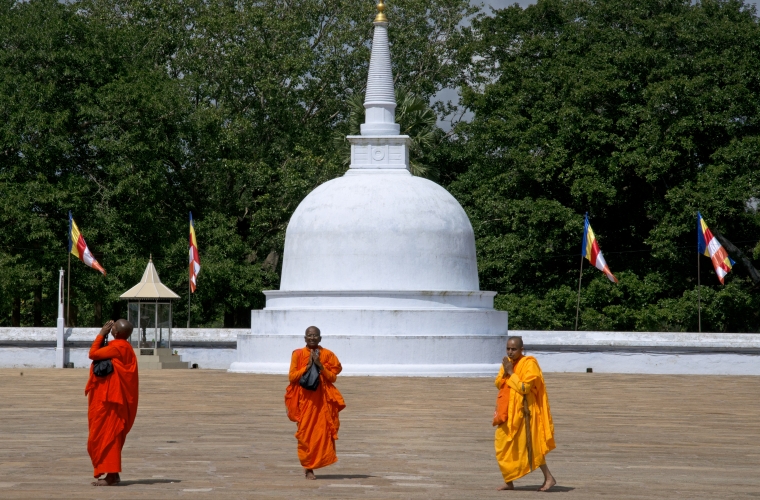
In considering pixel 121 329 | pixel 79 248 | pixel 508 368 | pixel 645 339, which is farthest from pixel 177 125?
pixel 508 368

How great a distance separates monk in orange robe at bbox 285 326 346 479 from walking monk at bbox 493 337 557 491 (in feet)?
5.34

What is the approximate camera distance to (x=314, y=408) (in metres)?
11.5

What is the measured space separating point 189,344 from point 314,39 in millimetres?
17852

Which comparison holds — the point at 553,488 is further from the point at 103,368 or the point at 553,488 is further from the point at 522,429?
the point at 103,368

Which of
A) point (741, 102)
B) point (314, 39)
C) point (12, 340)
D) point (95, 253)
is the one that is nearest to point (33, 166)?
point (95, 253)

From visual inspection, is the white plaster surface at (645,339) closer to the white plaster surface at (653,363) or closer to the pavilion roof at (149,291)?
the white plaster surface at (653,363)

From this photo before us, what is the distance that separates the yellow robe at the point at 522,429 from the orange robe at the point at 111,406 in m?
3.40

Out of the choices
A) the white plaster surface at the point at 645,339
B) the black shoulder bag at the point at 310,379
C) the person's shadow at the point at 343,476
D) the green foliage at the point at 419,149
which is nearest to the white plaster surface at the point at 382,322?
the white plaster surface at the point at 645,339

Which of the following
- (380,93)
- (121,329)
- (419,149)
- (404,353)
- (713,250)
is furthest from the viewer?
(419,149)

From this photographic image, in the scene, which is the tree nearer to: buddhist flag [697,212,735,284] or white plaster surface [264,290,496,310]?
white plaster surface [264,290,496,310]

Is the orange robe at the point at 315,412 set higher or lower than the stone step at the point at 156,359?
higher

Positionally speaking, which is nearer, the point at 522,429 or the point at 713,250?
the point at 522,429

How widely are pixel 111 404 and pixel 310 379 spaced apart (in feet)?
6.11

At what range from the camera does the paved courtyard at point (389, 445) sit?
10789 millimetres
